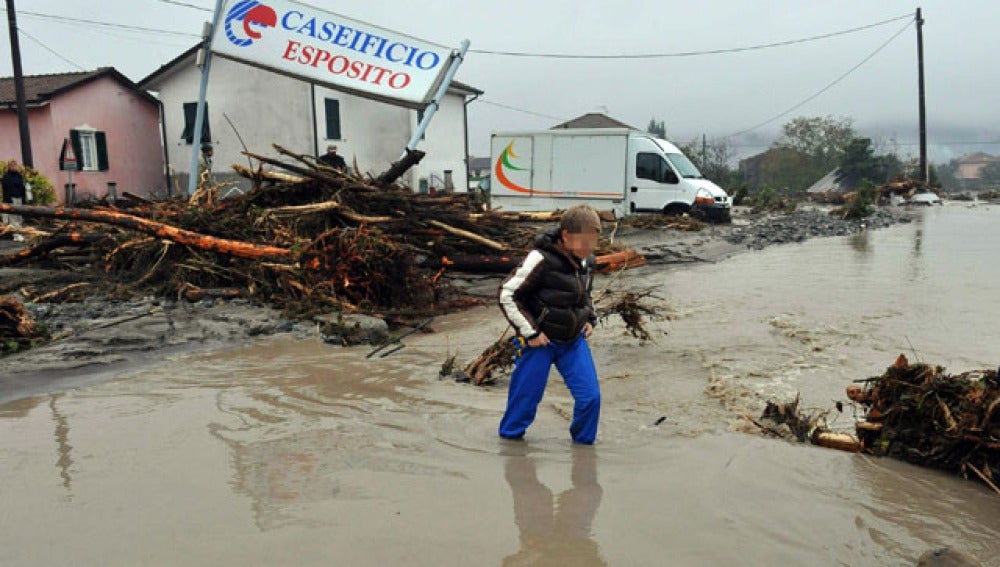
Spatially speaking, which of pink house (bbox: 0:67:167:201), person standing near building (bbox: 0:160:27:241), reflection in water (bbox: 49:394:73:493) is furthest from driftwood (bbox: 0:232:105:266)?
pink house (bbox: 0:67:167:201)

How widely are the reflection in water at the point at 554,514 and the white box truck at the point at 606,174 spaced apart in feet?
57.4

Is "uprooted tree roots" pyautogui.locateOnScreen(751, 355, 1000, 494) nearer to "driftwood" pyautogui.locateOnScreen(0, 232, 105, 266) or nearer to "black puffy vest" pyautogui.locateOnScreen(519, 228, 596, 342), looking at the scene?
"black puffy vest" pyautogui.locateOnScreen(519, 228, 596, 342)

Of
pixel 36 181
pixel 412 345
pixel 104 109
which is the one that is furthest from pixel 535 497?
pixel 104 109

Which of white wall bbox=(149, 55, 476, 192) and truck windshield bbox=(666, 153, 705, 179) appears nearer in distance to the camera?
truck windshield bbox=(666, 153, 705, 179)

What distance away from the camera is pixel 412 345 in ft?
25.3

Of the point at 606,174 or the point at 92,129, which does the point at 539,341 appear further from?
the point at 92,129

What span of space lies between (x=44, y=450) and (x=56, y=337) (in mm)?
3136

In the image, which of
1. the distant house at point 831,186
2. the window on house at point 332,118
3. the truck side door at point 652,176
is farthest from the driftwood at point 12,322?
the distant house at point 831,186

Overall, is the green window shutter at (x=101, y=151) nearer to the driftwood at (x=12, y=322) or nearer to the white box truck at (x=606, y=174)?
the white box truck at (x=606, y=174)

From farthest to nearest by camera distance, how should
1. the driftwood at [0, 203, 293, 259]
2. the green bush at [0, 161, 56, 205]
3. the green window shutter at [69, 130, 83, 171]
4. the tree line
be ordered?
1. the tree line
2. the green window shutter at [69, 130, 83, 171]
3. the green bush at [0, 161, 56, 205]
4. the driftwood at [0, 203, 293, 259]

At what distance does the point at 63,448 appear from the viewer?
439 cm

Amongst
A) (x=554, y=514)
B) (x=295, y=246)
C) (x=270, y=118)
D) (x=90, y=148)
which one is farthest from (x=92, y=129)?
(x=554, y=514)

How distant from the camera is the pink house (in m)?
26.8

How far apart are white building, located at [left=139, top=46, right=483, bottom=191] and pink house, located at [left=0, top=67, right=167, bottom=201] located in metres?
1.37
